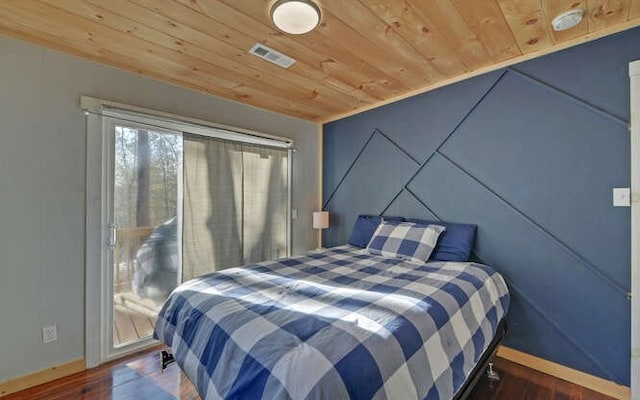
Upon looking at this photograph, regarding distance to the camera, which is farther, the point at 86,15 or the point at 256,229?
the point at 256,229

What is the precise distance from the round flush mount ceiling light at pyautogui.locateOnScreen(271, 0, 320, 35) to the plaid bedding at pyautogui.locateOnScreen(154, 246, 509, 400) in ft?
5.08

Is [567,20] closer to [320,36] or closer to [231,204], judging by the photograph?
[320,36]

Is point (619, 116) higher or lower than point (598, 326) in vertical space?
higher

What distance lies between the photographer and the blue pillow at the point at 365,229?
302cm

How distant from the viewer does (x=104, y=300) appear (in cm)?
221

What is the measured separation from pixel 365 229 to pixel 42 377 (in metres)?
2.83

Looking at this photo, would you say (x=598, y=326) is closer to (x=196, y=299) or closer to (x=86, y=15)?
(x=196, y=299)

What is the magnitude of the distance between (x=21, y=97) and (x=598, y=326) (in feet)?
13.7

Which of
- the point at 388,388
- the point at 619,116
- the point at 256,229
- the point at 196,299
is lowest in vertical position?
the point at 388,388

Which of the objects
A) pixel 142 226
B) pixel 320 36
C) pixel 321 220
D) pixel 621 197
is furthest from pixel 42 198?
pixel 621 197

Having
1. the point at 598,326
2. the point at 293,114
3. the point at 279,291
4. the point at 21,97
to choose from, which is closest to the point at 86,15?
the point at 21,97

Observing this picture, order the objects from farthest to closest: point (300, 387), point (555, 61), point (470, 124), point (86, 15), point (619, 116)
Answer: point (470, 124), point (555, 61), point (619, 116), point (86, 15), point (300, 387)

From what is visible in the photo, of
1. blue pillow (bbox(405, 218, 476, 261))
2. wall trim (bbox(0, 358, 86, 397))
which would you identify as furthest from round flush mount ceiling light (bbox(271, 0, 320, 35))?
wall trim (bbox(0, 358, 86, 397))

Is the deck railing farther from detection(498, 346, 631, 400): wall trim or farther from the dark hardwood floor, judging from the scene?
detection(498, 346, 631, 400): wall trim
